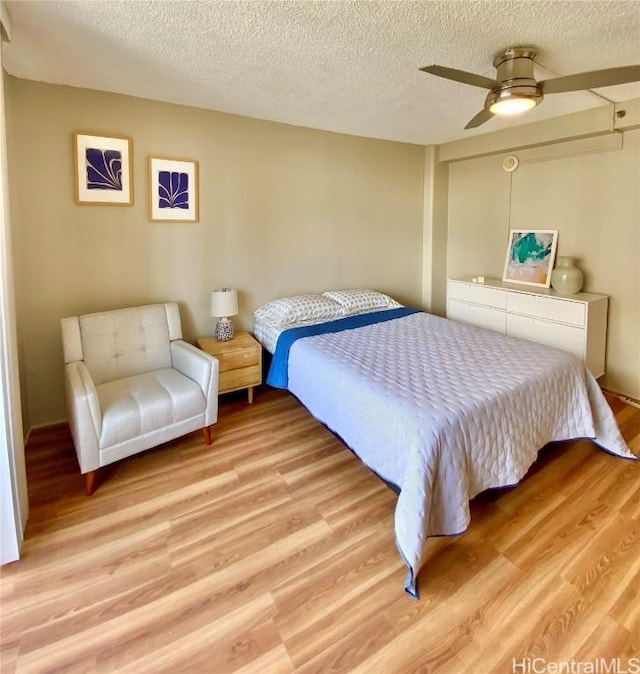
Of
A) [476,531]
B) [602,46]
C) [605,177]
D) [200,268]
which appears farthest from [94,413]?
[605,177]

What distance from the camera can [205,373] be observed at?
99.6 inches

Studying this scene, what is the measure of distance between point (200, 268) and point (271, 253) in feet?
2.20

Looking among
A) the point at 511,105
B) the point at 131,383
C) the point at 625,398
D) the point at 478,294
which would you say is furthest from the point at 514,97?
the point at 131,383

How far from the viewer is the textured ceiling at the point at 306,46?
1.76 m

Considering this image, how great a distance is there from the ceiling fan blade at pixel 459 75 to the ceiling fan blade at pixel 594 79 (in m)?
0.28

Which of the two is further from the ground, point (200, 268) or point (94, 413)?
point (200, 268)

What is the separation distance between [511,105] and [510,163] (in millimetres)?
1995

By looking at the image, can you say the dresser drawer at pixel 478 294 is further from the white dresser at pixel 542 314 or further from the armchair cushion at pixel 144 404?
the armchair cushion at pixel 144 404

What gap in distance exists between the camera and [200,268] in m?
3.28

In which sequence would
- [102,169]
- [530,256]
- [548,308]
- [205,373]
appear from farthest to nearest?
[530,256] → [548,308] → [102,169] → [205,373]

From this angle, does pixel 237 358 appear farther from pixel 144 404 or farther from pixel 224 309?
pixel 144 404

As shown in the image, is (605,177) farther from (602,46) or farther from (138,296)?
(138,296)

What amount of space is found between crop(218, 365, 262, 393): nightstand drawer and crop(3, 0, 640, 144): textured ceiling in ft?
6.62

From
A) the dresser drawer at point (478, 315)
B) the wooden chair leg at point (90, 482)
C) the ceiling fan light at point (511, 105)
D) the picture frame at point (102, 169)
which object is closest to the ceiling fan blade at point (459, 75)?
the ceiling fan light at point (511, 105)
